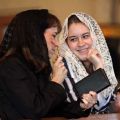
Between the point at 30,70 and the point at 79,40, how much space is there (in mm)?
606

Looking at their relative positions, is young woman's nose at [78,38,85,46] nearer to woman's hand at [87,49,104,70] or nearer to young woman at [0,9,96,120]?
woman's hand at [87,49,104,70]

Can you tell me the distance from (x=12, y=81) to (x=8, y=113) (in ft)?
0.55

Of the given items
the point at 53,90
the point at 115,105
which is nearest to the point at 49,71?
the point at 53,90

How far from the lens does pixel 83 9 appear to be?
13.6 ft

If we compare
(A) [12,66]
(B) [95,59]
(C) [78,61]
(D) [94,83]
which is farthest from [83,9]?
(A) [12,66]

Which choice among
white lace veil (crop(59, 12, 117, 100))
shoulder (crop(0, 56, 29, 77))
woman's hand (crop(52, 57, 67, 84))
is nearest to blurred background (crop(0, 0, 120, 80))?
white lace veil (crop(59, 12, 117, 100))

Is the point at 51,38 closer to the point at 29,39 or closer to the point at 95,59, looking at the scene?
the point at 29,39

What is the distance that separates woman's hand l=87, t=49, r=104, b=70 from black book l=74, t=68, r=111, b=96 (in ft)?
0.76

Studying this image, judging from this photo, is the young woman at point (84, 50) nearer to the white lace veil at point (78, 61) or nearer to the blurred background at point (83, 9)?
the white lace veil at point (78, 61)

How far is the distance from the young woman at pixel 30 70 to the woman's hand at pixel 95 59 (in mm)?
345

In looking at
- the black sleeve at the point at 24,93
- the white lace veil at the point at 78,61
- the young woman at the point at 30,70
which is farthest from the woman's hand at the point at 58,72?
the white lace veil at the point at 78,61

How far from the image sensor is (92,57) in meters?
2.41

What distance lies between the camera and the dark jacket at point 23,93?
1.89 meters

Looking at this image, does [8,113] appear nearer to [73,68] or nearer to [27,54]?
[27,54]
